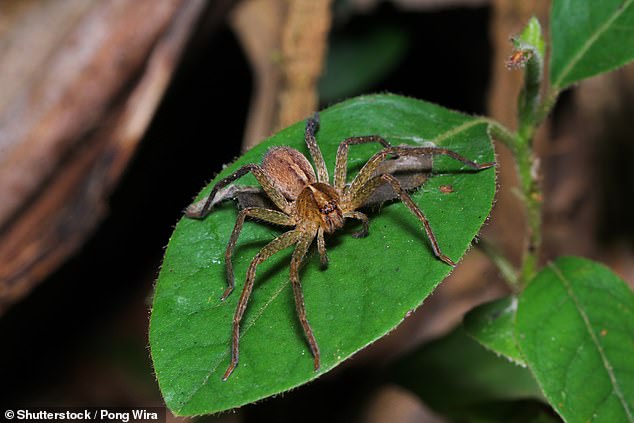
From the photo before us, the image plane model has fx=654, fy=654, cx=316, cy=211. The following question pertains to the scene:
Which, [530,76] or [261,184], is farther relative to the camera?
[261,184]

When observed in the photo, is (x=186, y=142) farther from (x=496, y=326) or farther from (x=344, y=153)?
(x=496, y=326)

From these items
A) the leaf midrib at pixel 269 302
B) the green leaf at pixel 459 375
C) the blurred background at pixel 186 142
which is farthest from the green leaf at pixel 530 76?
the blurred background at pixel 186 142

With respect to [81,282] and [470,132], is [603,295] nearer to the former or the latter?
[470,132]

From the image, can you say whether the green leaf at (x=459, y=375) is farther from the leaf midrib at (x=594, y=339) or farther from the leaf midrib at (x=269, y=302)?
the leaf midrib at (x=269, y=302)

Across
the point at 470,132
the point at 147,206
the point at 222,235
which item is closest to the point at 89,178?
the point at 222,235

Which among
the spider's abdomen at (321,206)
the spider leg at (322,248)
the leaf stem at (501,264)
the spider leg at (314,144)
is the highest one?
the spider leg at (314,144)

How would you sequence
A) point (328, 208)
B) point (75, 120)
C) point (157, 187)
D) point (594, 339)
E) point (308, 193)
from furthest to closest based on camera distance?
point (157, 187), point (75, 120), point (308, 193), point (328, 208), point (594, 339)

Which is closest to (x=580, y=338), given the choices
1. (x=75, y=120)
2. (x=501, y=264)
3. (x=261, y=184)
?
(x=501, y=264)

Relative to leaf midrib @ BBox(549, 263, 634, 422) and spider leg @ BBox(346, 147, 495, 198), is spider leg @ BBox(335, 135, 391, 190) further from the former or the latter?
leaf midrib @ BBox(549, 263, 634, 422)
